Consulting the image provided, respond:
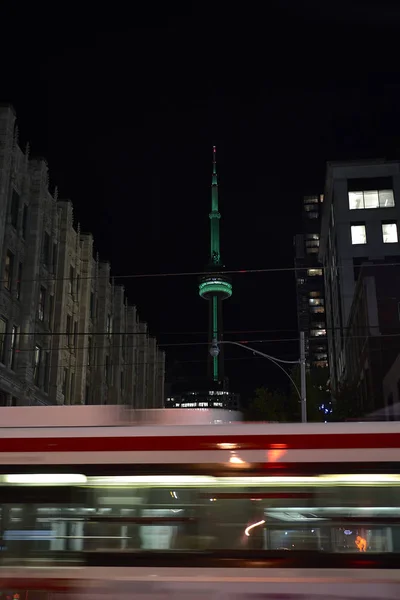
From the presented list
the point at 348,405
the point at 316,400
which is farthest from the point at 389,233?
the point at 316,400

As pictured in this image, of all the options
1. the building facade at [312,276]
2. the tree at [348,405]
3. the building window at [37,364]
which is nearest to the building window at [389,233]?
the tree at [348,405]

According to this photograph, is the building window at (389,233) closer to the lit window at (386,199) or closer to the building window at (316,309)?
the lit window at (386,199)

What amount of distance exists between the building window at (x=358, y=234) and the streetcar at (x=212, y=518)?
68.9 meters

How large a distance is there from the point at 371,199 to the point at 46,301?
49499mm

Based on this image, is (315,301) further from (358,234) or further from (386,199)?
(358,234)

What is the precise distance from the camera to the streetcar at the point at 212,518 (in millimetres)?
7012

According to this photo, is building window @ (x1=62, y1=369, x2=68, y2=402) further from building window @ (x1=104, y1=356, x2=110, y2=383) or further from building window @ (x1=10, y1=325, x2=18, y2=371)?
building window @ (x1=104, y1=356, x2=110, y2=383)

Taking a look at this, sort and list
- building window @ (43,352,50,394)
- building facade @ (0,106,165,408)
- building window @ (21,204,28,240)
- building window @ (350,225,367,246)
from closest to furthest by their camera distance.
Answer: building facade @ (0,106,165,408) < building window @ (21,204,28,240) < building window @ (43,352,50,394) < building window @ (350,225,367,246)

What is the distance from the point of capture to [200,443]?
762 centimetres

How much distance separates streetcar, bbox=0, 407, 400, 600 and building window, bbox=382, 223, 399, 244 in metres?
69.3

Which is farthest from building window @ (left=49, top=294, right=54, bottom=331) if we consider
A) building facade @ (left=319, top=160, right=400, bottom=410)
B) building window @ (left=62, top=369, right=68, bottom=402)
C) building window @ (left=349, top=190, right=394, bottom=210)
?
building window @ (left=349, top=190, right=394, bottom=210)

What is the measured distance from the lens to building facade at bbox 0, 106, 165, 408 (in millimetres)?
31875

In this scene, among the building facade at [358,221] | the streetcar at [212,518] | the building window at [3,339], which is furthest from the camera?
the building facade at [358,221]

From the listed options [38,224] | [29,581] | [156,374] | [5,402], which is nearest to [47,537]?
[29,581]
